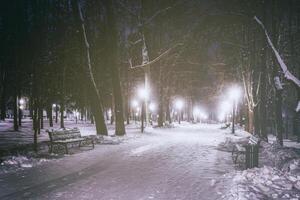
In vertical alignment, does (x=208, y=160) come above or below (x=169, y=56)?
below

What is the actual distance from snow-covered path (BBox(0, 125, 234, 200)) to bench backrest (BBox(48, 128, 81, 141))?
1.54 m

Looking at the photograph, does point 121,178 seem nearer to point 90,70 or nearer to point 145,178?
point 145,178

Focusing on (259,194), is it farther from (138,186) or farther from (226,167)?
(226,167)

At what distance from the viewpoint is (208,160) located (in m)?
14.0

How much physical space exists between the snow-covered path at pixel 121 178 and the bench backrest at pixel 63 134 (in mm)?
1538

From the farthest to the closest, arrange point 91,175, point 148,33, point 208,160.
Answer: point 148,33, point 208,160, point 91,175

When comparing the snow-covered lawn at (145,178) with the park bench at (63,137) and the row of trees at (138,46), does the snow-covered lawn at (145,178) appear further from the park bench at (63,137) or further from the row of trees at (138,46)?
the row of trees at (138,46)

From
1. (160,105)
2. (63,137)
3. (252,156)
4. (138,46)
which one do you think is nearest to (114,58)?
(63,137)

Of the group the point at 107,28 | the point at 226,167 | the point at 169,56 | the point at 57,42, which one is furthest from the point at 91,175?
the point at 169,56

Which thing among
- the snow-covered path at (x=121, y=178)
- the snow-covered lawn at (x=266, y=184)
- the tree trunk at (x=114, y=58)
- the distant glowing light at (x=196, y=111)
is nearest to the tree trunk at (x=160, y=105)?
the tree trunk at (x=114, y=58)

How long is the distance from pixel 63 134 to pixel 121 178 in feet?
22.5

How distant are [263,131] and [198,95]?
1811 inches

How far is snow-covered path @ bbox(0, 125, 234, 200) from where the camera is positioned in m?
8.34

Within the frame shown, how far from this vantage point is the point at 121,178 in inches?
398
